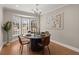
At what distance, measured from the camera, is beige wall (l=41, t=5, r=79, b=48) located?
2.03m

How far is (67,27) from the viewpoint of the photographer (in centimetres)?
208

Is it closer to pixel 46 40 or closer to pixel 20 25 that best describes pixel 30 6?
pixel 20 25

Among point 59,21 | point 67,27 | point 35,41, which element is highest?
A: point 59,21

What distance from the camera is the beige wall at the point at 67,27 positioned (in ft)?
6.65

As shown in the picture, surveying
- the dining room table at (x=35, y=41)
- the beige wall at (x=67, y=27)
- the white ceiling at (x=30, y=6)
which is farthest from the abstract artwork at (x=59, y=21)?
the dining room table at (x=35, y=41)

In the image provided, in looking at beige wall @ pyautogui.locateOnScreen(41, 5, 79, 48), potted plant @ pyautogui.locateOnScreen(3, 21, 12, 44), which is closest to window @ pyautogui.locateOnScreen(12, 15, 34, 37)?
potted plant @ pyautogui.locateOnScreen(3, 21, 12, 44)

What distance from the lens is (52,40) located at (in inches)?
82.6

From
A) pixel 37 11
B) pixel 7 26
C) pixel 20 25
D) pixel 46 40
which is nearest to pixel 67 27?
pixel 46 40

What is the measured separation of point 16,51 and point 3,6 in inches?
36.1

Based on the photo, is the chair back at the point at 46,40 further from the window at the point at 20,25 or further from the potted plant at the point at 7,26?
the potted plant at the point at 7,26

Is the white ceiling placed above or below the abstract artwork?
above

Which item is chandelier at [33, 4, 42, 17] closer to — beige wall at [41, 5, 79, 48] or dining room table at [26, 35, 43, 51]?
beige wall at [41, 5, 79, 48]
